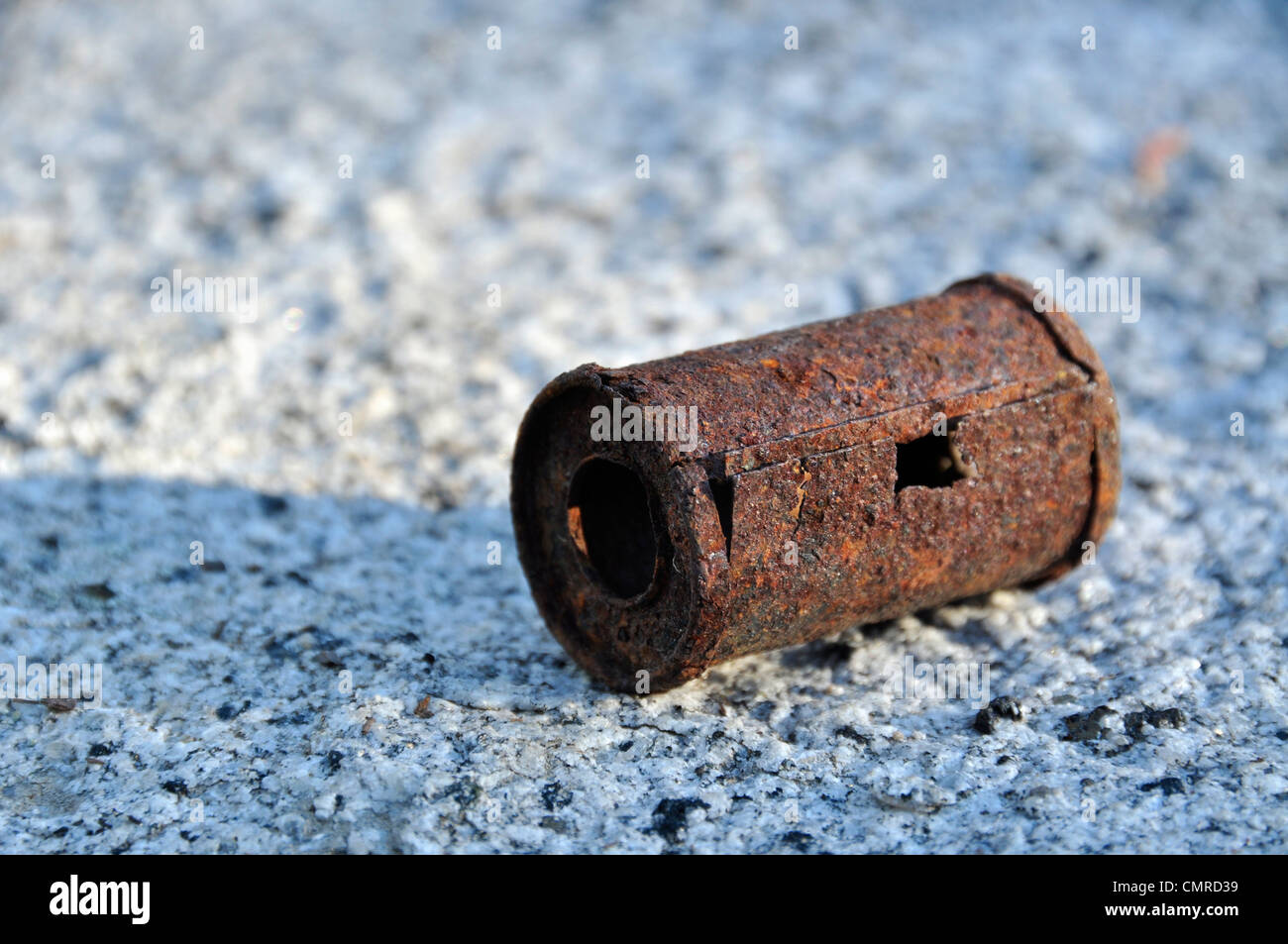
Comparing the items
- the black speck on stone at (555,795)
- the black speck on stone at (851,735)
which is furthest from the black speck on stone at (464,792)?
the black speck on stone at (851,735)

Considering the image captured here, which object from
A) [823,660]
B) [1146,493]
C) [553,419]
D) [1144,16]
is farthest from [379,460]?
[1144,16]

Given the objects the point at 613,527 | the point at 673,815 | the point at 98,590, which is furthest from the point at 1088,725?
the point at 98,590

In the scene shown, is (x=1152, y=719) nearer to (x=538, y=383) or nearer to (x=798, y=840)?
(x=798, y=840)

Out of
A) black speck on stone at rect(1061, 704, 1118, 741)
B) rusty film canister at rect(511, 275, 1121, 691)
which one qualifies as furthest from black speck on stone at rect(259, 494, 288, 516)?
black speck on stone at rect(1061, 704, 1118, 741)

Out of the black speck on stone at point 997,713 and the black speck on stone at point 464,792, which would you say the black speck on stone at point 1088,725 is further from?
the black speck on stone at point 464,792
